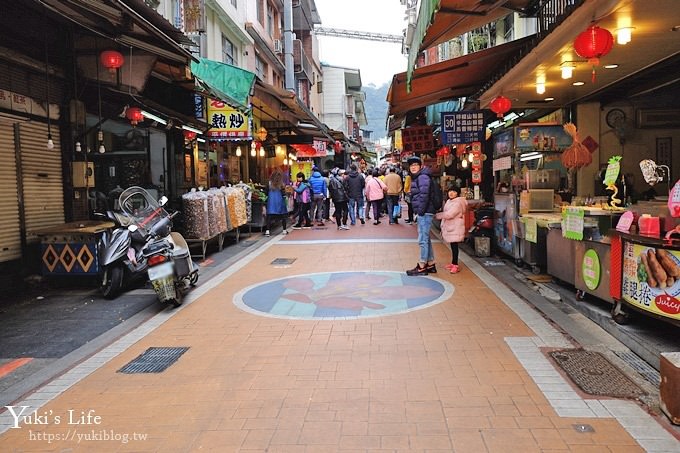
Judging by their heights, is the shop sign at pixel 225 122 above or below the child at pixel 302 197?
above

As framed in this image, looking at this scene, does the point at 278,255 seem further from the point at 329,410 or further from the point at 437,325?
the point at 329,410

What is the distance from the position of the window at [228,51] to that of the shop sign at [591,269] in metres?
15.6

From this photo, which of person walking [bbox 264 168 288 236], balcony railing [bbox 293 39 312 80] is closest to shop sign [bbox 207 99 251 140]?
person walking [bbox 264 168 288 236]

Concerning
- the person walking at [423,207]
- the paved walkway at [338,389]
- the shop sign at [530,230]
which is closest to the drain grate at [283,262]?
the person walking at [423,207]

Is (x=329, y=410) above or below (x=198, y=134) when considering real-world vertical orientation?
below

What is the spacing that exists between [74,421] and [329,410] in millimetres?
2029

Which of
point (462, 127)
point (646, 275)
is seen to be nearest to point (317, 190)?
point (462, 127)

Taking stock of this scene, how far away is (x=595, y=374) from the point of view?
466cm

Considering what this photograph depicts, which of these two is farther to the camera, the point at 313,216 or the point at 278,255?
the point at 313,216

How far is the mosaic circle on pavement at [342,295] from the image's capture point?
23.2ft

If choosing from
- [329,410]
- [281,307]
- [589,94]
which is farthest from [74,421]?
[589,94]

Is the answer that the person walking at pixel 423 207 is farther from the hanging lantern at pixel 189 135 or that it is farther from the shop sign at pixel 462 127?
the hanging lantern at pixel 189 135

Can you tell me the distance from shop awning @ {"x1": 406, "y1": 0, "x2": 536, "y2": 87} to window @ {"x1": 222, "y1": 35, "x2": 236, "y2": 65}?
1210 cm

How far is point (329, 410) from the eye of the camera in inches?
160
